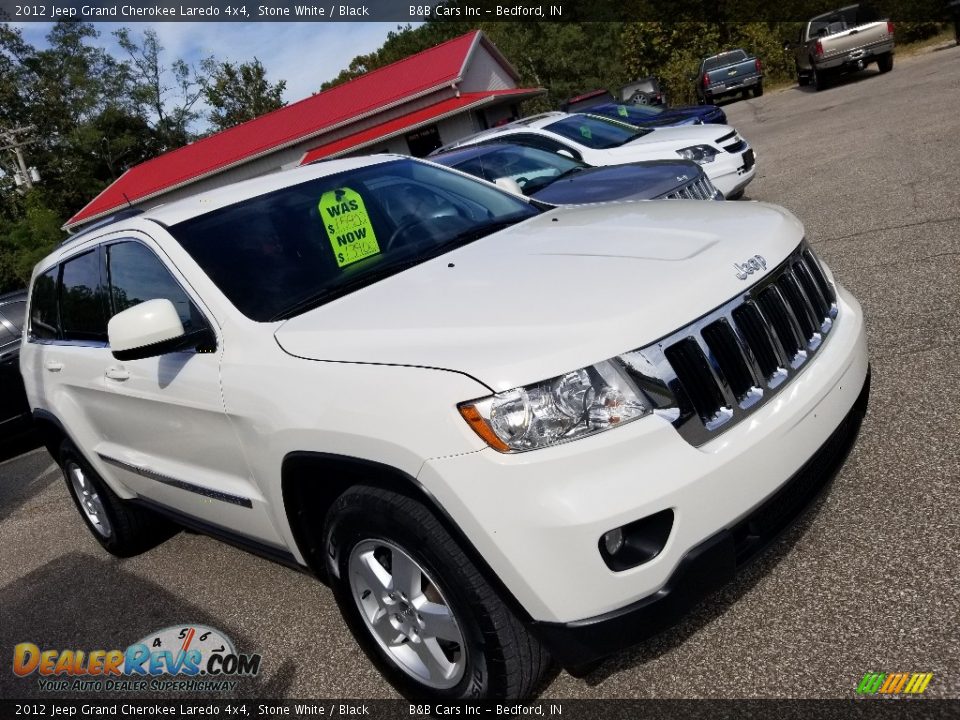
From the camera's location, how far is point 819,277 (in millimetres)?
3180

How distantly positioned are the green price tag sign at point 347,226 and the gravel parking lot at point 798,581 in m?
1.56

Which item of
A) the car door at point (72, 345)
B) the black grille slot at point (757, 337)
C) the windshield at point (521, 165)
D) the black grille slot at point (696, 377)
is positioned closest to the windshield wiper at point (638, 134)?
the windshield at point (521, 165)

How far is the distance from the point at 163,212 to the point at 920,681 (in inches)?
134

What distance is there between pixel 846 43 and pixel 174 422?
2257 cm

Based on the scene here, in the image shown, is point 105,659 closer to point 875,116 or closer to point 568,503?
point 568,503

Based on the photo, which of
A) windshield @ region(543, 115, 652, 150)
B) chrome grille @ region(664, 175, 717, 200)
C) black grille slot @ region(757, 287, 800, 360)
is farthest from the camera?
windshield @ region(543, 115, 652, 150)

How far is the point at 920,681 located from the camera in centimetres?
241

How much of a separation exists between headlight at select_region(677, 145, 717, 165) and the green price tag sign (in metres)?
6.20

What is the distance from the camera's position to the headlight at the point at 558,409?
228 cm

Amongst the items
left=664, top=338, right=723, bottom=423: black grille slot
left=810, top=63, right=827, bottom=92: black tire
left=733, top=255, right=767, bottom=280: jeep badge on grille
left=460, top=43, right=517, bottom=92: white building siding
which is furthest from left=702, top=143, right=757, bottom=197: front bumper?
left=460, top=43, right=517, bottom=92: white building siding

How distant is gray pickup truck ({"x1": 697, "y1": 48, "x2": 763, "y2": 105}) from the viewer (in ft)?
94.5

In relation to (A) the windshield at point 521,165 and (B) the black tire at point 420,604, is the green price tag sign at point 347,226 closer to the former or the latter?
(B) the black tire at point 420,604

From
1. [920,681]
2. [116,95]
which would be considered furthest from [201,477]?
[116,95]

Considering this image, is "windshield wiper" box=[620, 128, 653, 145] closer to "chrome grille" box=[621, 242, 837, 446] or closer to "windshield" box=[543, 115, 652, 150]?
"windshield" box=[543, 115, 652, 150]
